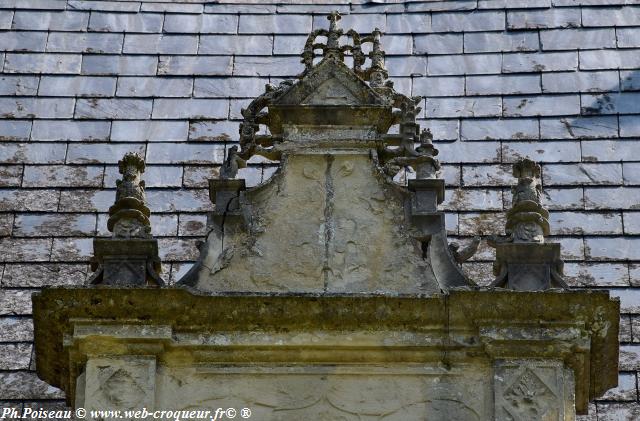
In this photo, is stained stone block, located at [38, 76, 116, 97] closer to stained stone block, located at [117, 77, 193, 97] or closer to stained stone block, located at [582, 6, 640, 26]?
stained stone block, located at [117, 77, 193, 97]

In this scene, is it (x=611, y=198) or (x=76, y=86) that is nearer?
(x=611, y=198)

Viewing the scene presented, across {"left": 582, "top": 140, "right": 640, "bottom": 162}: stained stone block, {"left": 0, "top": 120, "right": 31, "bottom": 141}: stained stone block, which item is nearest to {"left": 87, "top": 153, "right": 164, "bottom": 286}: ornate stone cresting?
{"left": 0, "top": 120, "right": 31, "bottom": 141}: stained stone block

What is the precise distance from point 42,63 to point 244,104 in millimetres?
1814

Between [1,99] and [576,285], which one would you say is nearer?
[576,285]

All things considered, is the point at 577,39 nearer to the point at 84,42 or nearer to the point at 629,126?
the point at 629,126

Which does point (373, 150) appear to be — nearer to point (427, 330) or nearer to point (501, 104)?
point (427, 330)

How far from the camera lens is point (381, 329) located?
10617 millimetres

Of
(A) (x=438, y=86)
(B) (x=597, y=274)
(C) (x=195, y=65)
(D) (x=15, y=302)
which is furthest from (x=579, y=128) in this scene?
(D) (x=15, y=302)

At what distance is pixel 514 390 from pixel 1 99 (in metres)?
7.14

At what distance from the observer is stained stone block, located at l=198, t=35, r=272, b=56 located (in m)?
16.8

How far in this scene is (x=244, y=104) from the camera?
16.1 metres

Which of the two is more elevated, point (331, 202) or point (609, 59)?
point (609, 59)

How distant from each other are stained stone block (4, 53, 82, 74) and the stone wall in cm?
2

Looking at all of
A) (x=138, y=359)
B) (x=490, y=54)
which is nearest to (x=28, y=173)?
(x=490, y=54)
